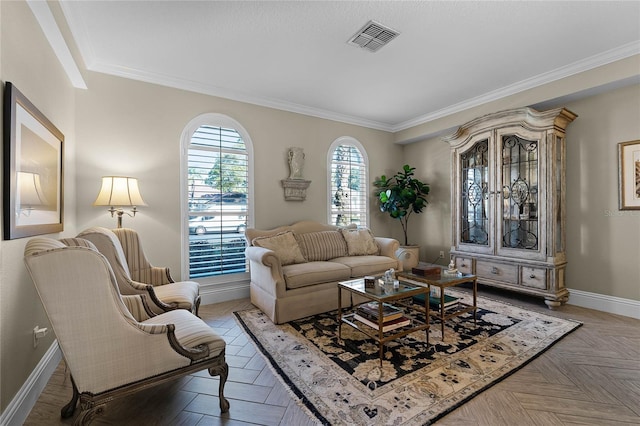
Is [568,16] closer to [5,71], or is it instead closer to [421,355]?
[421,355]

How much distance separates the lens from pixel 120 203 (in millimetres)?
2766

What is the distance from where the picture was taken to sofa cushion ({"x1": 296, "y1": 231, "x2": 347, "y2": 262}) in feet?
12.6

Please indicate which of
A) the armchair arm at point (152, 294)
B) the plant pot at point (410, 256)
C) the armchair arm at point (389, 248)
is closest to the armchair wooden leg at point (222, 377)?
the armchair arm at point (152, 294)

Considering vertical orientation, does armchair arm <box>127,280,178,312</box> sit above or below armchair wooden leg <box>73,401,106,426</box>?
above

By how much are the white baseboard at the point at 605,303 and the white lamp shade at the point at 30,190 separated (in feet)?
17.6

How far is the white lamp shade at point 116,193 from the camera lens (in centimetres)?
274

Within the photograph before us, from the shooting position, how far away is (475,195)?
4.16 metres

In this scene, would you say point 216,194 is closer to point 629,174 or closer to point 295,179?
point 295,179

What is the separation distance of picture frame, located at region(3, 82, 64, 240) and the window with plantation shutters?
4.58 feet

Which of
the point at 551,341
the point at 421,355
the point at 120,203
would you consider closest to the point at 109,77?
the point at 120,203

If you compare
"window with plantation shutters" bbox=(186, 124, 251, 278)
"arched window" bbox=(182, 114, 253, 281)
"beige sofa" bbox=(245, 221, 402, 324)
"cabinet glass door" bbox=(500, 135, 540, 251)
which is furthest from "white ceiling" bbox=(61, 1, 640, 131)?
"beige sofa" bbox=(245, 221, 402, 324)

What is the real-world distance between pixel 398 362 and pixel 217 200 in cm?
288

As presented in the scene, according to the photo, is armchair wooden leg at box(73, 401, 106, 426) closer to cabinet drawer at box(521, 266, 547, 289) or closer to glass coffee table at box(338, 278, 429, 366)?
glass coffee table at box(338, 278, 429, 366)

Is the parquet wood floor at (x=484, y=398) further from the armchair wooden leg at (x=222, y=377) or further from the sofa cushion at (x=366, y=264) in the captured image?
the sofa cushion at (x=366, y=264)
